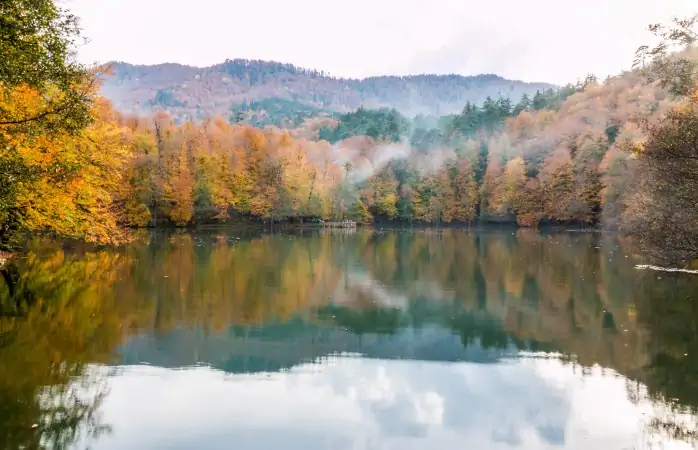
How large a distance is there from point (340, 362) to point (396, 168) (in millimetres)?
A: 87374

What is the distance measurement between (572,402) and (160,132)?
65867mm

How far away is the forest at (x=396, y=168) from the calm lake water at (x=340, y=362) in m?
4.41

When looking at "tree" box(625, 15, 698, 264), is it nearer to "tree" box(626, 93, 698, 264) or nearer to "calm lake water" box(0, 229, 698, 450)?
"tree" box(626, 93, 698, 264)

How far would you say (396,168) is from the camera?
100 m

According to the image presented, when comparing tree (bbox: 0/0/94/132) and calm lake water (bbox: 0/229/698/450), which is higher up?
tree (bbox: 0/0/94/132)

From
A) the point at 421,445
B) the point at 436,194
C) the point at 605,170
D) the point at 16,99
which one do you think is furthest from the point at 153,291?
the point at 436,194

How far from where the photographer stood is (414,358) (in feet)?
48.1

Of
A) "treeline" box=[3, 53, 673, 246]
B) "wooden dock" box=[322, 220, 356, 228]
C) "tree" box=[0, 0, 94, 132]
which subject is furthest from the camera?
"wooden dock" box=[322, 220, 356, 228]

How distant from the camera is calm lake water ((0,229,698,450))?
9938mm

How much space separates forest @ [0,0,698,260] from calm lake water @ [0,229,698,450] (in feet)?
14.5

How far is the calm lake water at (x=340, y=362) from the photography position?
9.94m

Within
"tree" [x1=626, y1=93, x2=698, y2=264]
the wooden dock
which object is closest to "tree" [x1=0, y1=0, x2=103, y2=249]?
"tree" [x1=626, y1=93, x2=698, y2=264]

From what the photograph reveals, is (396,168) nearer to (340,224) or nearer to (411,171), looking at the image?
(411,171)

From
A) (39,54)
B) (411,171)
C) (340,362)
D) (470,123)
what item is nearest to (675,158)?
(340,362)
